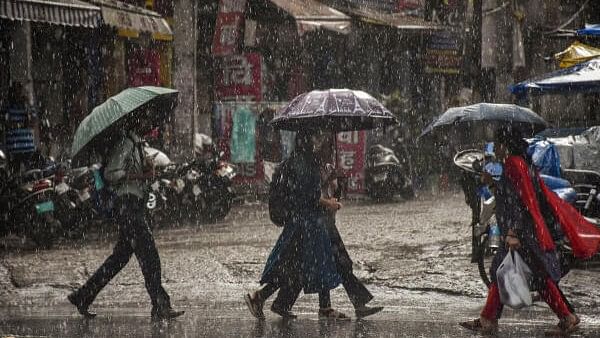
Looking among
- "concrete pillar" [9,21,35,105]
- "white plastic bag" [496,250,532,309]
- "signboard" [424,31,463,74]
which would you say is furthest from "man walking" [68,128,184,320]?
"signboard" [424,31,463,74]

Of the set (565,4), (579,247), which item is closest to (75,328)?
(579,247)

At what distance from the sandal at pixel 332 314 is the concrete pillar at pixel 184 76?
36.2ft

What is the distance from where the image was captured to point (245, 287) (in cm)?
892

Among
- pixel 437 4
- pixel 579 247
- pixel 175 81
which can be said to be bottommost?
pixel 579 247

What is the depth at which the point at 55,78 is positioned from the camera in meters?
16.2

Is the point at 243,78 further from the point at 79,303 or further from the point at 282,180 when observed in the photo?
the point at 282,180

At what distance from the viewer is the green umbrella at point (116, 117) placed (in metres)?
7.01

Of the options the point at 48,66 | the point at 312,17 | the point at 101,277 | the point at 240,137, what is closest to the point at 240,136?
the point at 240,137

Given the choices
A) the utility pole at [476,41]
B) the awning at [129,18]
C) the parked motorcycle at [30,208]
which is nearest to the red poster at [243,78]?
the awning at [129,18]

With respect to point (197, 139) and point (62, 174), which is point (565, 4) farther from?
point (62, 174)

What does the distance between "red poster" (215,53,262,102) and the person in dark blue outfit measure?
1076cm

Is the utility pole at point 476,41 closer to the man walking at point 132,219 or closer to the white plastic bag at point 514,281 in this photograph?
the man walking at point 132,219

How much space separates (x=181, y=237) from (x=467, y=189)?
15.7ft

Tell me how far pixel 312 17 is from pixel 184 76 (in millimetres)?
2631
